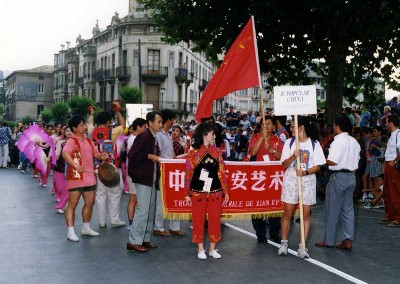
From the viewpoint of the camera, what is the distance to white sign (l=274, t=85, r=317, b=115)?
8016mm

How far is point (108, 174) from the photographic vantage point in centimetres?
985

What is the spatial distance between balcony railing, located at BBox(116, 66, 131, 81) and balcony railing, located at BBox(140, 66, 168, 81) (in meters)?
1.93

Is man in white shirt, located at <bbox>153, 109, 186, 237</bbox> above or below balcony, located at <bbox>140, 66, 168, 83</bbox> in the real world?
below

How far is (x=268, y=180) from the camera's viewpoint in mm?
9344

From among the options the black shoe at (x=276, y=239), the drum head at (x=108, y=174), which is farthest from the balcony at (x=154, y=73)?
the black shoe at (x=276, y=239)

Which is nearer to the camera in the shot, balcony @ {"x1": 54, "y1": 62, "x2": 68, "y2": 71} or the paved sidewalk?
the paved sidewalk

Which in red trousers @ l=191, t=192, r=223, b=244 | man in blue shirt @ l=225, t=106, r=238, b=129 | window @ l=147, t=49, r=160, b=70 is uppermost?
window @ l=147, t=49, r=160, b=70

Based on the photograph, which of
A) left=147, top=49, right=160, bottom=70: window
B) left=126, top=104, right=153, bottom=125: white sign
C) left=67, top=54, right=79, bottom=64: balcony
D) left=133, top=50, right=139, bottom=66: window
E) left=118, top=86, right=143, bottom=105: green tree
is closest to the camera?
left=126, top=104, right=153, bottom=125: white sign

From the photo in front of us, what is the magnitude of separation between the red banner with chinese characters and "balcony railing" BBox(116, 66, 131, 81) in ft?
184

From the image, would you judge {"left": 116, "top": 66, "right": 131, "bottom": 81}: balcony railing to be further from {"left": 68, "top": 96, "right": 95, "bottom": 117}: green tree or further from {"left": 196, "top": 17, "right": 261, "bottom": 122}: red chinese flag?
{"left": 196, "top": 17, "right": 261, "bottom": 122}: red chinese flag

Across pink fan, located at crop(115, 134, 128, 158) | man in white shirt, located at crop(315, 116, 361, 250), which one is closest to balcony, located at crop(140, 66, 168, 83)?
pink fan, located at crop(115, 134, 128, 158)

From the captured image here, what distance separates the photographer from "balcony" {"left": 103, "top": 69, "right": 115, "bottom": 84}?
68.0 m

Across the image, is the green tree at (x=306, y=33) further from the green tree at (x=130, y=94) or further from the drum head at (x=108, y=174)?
the green tree at (x=130, y=94)

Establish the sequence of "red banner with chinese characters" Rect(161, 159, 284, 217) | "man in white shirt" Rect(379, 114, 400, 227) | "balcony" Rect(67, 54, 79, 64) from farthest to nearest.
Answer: "balcony" Rect(67, 54, 79, 64), "man in white shirt" Rect(379, 114, 400, 227), "red banner with chinese characters" Rect(161, 159, 284, 217)
